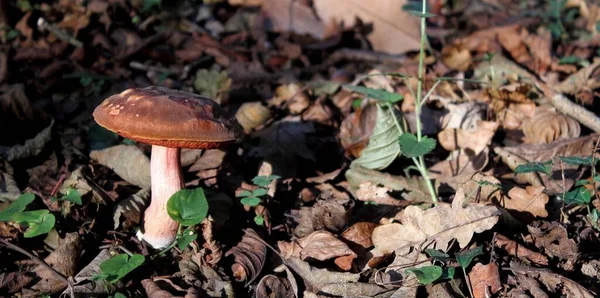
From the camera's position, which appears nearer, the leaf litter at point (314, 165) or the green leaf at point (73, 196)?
the leaf litter at point (314, 165)

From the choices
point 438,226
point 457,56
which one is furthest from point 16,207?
point 457,56

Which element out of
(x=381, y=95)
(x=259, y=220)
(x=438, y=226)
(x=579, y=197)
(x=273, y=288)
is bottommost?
(x=273, y=288)

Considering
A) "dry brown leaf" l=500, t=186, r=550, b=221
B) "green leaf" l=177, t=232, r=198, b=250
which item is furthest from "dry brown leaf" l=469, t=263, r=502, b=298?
"green leaf" l=177, t=232, r=198, b=250

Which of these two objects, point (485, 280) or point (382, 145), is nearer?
point (485, 280)

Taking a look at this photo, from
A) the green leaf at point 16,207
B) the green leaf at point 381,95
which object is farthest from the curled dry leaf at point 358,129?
the green leaf at point 16,207

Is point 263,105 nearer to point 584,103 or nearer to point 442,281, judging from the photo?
point 442,281

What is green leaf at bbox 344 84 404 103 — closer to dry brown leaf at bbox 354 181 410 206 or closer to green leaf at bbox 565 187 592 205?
dry brown leaf at bbox 354 181 410 206

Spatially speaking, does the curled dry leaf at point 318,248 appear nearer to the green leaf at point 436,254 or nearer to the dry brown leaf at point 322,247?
the dry brown leaf at point 322,247

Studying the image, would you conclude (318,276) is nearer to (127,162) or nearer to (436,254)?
(436,254)
